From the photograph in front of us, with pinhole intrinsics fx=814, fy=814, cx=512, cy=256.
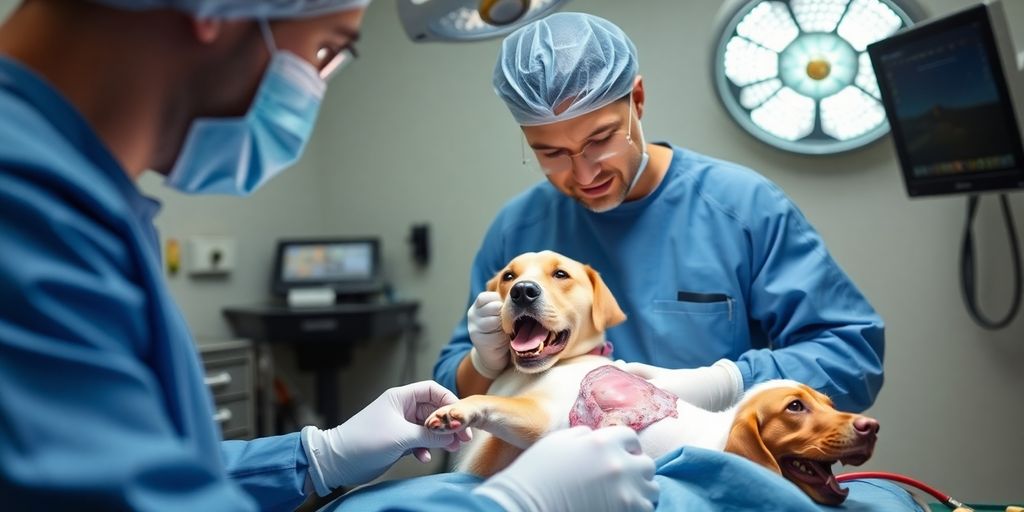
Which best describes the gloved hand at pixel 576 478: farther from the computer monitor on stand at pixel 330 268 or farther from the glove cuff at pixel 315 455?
the computer monitor on stand at pixel 330 268

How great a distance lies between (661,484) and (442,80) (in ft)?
8.39

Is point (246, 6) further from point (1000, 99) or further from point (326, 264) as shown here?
point (326, 264)

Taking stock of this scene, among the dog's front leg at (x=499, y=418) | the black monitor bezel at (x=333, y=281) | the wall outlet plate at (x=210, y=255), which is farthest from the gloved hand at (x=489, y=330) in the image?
the wall outlet plate at (x=210, y=255)

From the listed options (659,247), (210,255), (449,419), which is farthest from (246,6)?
(210,255)

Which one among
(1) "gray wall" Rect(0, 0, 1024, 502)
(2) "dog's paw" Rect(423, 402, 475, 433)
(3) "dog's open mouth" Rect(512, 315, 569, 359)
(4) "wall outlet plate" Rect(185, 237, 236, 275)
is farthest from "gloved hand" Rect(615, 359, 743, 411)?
(4) "wall outlet plate" Rect(185, 237, 236, 275)

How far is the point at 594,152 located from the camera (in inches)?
59.9

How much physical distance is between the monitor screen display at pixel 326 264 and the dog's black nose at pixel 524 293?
231cm

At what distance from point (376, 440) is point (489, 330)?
264 mm

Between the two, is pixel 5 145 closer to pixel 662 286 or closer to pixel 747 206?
pixel 662 286

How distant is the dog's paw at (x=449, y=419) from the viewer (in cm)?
109

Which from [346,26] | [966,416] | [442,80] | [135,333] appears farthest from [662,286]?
[442,80]

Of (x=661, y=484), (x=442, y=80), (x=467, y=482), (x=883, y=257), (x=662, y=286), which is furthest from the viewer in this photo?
(x=442, y=80)

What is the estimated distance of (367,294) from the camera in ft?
11.7

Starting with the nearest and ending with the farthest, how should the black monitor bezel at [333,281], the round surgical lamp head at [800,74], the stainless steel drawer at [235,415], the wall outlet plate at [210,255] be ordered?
the round surgical lamp head at [800,74] → the stainless steel drawer at [235,415] → the wall outlet plate at [210,255] → the black monitor bezel at [333,281]
